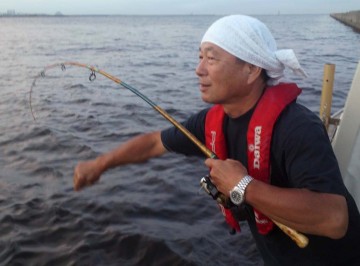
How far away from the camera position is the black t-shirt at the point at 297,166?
6.86ft

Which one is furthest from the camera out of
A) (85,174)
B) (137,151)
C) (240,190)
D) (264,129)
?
(137,151)

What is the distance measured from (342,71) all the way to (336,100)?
774 cm

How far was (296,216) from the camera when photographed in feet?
6.70

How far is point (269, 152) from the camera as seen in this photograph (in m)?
2.46

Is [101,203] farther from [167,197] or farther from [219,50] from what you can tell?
[219,50]

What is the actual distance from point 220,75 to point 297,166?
81cm

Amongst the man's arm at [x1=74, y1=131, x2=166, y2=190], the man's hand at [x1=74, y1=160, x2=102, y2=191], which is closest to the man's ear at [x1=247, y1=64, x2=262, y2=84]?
the man's arm at [x1=74, y1=131, x2=166, y2=190]

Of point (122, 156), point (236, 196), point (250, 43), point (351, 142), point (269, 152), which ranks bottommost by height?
point (122, 156)

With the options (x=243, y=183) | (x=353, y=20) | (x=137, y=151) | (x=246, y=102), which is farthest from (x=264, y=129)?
(x=353, y=20)

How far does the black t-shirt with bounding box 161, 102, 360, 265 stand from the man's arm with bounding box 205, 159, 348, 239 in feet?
0.21

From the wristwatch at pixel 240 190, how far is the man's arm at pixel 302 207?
0.06 feet

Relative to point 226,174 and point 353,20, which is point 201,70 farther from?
point 353,20

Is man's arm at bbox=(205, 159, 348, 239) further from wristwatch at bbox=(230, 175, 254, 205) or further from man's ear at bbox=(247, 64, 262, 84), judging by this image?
man's ear at bbox=(247, 64, 262, 84)

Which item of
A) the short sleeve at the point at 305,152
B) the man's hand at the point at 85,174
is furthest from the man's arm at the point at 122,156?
the short sleeve at the point at 305,152
